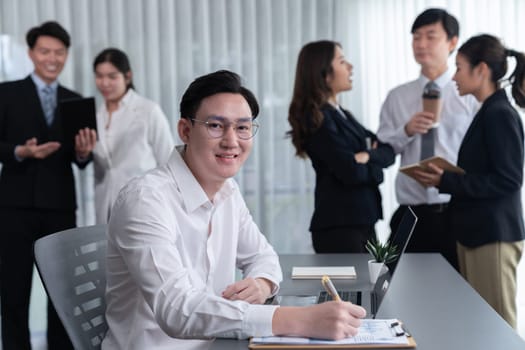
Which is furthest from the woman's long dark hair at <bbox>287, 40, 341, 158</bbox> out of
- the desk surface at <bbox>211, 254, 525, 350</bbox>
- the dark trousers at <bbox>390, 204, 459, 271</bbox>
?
the desk surface at <bbox>211, 254, 525, 350</bbox>

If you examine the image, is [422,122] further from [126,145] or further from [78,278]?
[78,278]

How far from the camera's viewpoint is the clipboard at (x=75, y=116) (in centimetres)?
358

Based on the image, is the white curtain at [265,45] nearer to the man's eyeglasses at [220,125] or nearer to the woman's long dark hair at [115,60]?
the woman's long dark hair at [115,60]

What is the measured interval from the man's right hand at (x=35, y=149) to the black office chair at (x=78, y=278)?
1.45 meters

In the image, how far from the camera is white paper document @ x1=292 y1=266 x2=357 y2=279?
7.94ft

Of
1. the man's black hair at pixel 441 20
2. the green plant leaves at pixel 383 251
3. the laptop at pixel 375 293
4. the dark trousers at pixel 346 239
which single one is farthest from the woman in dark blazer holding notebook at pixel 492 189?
the laptop at pixel 375 293

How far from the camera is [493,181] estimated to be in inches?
118

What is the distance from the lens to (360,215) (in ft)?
10.8

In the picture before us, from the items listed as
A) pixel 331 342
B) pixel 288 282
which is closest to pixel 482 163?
pixel 288 282

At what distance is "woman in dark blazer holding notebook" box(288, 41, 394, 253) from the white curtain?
51.6 inches

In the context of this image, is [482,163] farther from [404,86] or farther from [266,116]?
[266,116]

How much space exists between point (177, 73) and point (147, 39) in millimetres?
279

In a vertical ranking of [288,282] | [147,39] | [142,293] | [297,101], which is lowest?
[288,282]

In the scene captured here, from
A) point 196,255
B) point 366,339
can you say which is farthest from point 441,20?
point 366,339
